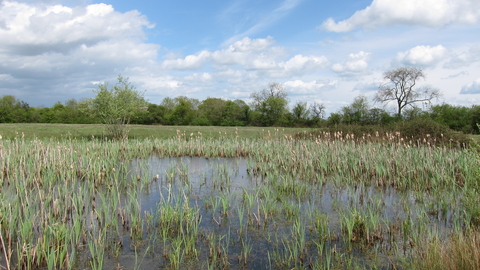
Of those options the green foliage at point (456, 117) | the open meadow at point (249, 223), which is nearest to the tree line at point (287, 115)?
the green foliage at point (456, 117)

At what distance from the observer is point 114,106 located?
62.2ft

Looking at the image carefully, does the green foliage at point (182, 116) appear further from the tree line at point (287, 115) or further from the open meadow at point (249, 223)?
the open meadow at point (249, 223)

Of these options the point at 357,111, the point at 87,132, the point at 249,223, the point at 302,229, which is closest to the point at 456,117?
the point at 357,111

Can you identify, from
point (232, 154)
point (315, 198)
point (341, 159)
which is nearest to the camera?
point (315, 198)

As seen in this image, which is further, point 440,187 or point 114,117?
point 114,117

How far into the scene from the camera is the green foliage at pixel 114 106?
1894cm

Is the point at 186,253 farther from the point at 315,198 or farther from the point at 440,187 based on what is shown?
the point at 440,187

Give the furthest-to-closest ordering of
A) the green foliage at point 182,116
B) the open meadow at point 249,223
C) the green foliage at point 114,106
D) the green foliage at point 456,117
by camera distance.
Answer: the green foliage at point 182,116 → the green foliage at point 456,117 → the green foliage at point 114,106 → the open meadow at point 249,223

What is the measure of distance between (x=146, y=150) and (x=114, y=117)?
6.29 metres

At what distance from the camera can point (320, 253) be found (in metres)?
4.13

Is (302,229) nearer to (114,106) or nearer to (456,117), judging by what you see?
(114,106)

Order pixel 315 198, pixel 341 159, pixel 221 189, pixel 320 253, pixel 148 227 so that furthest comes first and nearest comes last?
pixel 341 159 → pixel 221 189 → pixel 315 198 → pixel 148 227 → pixel 320 253

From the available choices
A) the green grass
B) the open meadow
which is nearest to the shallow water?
the open meadow

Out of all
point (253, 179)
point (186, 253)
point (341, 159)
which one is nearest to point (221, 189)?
point (253, 179)
